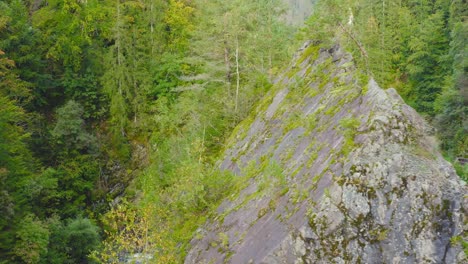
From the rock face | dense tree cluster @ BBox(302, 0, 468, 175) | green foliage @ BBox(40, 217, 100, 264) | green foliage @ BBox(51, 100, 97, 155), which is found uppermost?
green foliage @ BBox(51, 100, 97, 155)

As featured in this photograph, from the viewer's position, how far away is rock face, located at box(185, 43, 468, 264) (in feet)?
21.4

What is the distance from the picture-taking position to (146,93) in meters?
30.5

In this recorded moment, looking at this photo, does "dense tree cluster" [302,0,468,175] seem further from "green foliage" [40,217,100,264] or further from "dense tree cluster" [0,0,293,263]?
"green foliage" [40,217,100,264]

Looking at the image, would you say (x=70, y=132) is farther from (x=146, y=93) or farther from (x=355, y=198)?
(x=355, y=198)

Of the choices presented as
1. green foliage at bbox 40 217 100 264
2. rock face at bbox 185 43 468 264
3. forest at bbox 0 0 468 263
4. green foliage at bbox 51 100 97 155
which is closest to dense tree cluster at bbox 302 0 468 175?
forest at bbox 0 0 468 263

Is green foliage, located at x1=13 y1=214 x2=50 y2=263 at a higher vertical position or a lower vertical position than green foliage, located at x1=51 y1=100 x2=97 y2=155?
lower

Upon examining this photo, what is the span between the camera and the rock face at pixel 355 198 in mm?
6531

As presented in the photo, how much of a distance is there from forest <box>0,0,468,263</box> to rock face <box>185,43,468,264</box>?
257 centimetres

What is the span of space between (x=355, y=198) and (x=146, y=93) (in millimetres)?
25697

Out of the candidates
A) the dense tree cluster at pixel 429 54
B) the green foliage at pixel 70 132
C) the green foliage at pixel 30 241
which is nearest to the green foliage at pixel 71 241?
the green foliage at pixel 30 241

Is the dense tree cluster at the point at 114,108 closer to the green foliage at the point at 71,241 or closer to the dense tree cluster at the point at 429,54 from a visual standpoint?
the green foliage at the point at 71,241

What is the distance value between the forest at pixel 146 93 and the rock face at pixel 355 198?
2.57 meters

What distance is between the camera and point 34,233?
661 inches

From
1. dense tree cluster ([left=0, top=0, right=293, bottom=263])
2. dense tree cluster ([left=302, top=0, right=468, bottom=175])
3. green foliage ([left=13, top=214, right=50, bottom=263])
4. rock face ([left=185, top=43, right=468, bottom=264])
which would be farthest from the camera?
dense tree cluster ([left=302, top=0, right=468, bottom=175])
